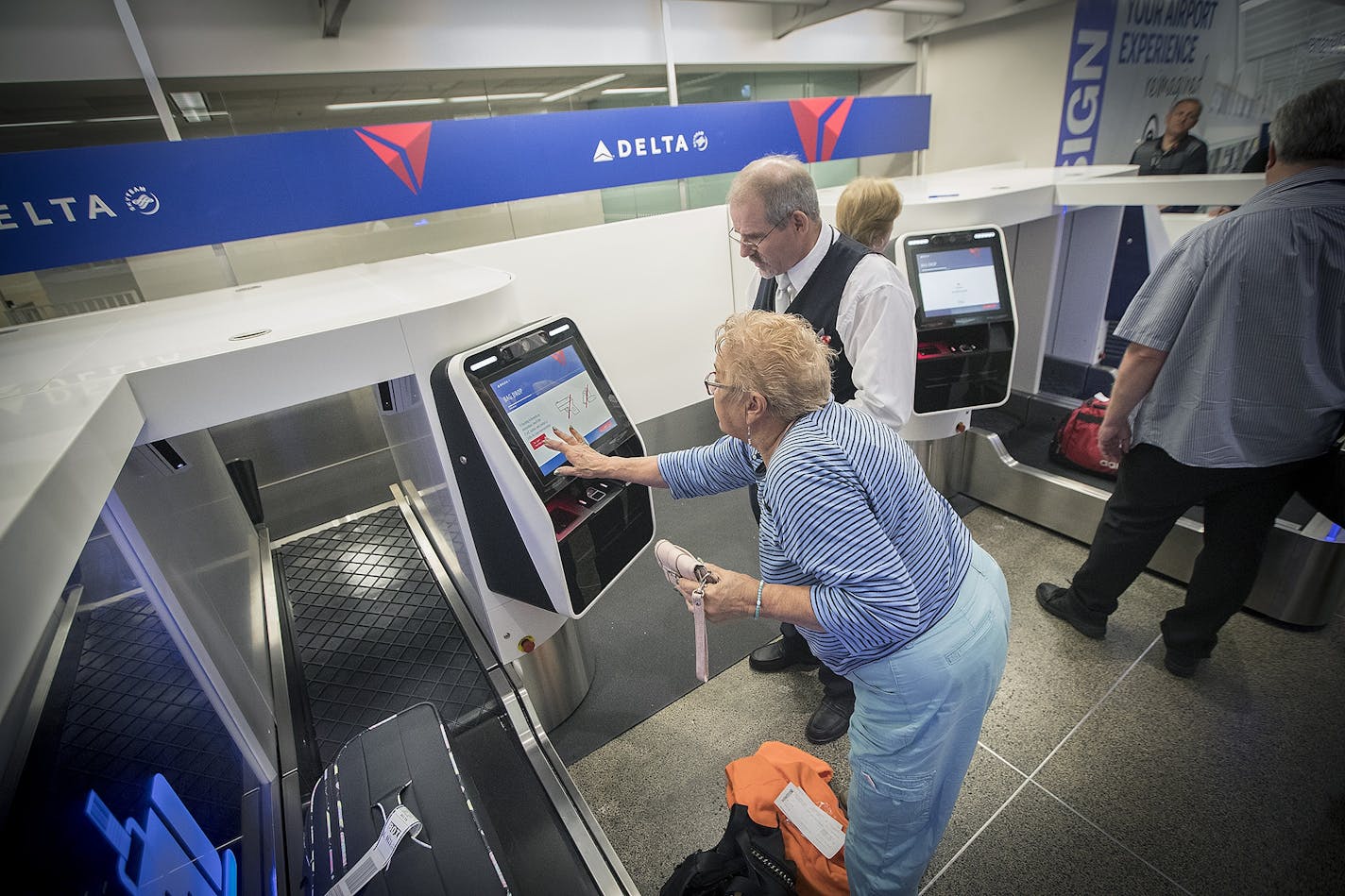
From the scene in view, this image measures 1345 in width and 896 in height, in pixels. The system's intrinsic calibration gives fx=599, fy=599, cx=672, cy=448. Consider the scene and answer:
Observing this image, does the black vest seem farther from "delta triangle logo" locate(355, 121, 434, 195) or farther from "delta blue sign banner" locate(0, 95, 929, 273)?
"delta triangle logo" locate(355, 121, 434, 195)

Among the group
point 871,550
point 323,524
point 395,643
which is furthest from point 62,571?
point 323,524

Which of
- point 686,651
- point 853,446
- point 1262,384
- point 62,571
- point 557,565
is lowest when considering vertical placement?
point 686,651

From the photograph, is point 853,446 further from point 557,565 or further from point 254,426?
point 254,426

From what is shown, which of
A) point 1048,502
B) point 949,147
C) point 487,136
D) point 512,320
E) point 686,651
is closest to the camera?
point 512,320

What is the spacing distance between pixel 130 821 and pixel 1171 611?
2938 mm

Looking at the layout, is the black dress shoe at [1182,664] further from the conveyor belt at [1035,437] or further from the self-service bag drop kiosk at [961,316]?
the self-service bag drop kiosk at [961,316]

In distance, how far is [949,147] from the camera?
5293mm

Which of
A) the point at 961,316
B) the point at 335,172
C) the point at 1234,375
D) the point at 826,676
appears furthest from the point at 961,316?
the point at 335,172

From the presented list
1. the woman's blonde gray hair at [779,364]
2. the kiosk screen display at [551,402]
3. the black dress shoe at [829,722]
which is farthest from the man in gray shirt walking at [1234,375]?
the kiosk screen display at [551,402]

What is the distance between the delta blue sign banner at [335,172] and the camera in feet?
6.75

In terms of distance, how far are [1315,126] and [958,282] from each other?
1322 mm

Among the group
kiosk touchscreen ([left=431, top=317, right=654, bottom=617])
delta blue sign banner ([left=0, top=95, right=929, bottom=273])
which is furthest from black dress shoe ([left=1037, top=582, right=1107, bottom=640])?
delta blue sign banner ([left=0, top=95, right=929, bottom=273])

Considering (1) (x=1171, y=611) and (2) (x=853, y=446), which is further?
(1) (x=1171, y=611)

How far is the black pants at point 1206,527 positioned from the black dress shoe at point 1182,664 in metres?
0.02
